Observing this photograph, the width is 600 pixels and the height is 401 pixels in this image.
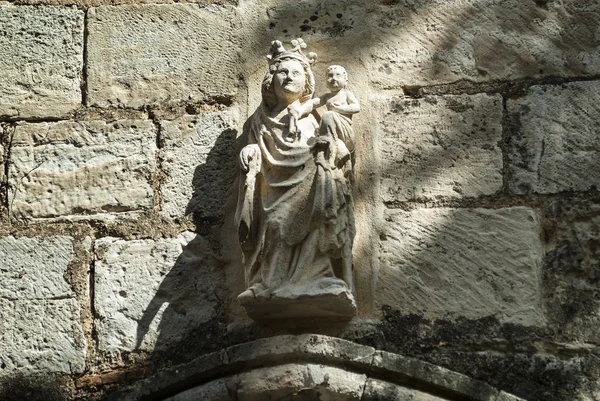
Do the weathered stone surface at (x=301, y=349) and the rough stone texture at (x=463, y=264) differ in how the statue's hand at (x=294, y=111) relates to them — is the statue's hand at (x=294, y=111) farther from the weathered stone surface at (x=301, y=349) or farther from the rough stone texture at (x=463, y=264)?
the weathered stone surface at (x=301, y=349)

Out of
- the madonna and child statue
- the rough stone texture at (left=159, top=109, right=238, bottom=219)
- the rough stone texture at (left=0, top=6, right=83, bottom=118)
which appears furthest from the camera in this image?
the rough stone texture at (left=0, top=6, right=83, bottom=118)

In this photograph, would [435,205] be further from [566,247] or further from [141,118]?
[141,118]

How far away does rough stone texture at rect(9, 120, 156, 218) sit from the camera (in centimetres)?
431

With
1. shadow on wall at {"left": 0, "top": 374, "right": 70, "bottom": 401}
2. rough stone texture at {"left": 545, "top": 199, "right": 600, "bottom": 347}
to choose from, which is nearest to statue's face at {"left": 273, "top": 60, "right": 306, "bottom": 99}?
rough stone texture at {"left": 545, "top": 199, "right": 600, "bottom": 347}

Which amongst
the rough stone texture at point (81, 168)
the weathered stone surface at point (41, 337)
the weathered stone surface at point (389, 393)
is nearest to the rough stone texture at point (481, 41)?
the rough stone texture at point (81, 168)

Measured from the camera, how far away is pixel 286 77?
415 centimetres

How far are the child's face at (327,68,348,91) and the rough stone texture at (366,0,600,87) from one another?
173mm

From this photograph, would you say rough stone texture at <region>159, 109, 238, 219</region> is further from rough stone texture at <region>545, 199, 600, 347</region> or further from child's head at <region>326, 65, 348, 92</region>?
rough stone texture at <region>545, 199, 600, 347</region>

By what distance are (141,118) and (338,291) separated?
1.09m

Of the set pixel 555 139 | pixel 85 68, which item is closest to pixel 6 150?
pixel 85 68

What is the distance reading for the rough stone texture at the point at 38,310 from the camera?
4082 mm

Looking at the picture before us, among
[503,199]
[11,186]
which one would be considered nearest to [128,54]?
[11,186]

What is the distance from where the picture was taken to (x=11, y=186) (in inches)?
172

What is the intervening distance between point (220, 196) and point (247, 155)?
0.27 m
